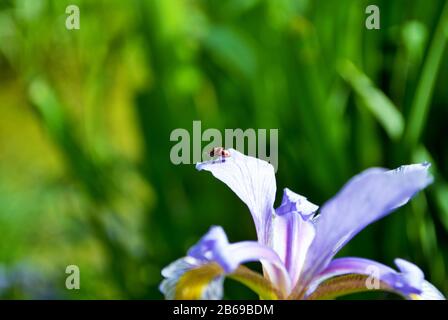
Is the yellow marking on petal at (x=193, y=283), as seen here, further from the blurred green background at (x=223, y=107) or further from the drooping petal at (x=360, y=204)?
the blurred green background at (x=223, y=107)

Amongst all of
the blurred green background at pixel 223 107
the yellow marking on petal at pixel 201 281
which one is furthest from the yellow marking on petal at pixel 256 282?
the blurred green background at pixel 223 107

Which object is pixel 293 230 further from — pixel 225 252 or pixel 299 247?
pixel 225 252

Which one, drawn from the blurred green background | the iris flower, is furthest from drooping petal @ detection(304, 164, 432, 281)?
the blurred green background

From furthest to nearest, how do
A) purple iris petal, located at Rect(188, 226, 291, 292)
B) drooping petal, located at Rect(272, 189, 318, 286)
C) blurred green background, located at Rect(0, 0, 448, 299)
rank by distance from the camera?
blurred green background, located at Rect(0, 0, 448, 299), drooping petal, located at Rect(272, 189, 318, 286), purple iris petal, located at Rect(188, 226, 291, 292)

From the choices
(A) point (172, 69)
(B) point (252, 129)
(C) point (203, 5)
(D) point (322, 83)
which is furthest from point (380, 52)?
(C) point (203, 5)

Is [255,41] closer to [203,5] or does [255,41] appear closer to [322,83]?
[322,83]

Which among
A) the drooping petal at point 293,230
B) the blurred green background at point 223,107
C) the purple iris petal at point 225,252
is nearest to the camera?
the purple iris petal at point 225,252

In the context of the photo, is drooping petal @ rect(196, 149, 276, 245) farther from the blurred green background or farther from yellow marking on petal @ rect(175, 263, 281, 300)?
the blurred green background

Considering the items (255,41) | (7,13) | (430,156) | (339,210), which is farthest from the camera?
(7,13)
